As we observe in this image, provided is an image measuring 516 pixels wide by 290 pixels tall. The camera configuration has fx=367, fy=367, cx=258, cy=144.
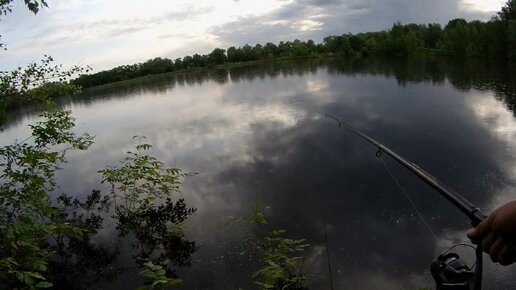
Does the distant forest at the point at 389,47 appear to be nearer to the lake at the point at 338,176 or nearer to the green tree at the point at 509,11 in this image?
the green tree at the point at 509,11

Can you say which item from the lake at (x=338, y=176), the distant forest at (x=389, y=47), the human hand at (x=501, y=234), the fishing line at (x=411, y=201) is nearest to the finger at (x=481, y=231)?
the human hand at (x=501, y=234)

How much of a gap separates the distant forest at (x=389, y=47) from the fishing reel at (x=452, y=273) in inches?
1768

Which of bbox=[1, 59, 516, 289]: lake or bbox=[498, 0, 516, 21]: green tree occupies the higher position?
bbox=[498, 0, 516, 21]: green tree

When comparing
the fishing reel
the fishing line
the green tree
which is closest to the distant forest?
the green tree

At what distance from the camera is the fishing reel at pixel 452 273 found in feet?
8.13

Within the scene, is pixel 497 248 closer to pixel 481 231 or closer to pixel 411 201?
pixel 481 231

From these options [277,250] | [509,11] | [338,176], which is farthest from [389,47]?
[277,250]

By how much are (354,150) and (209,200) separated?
1056 centimetres

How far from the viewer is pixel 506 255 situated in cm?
155

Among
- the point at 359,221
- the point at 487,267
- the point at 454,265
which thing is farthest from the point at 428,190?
the point at 454,265

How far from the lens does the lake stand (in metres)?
12.5

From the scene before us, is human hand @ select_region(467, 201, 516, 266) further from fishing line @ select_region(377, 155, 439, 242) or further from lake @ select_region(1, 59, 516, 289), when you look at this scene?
fishing line @ select_region(377, 155, 439, 242)

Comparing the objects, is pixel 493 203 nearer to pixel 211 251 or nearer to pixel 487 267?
pixel 487 267

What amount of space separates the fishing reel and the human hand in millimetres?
930
